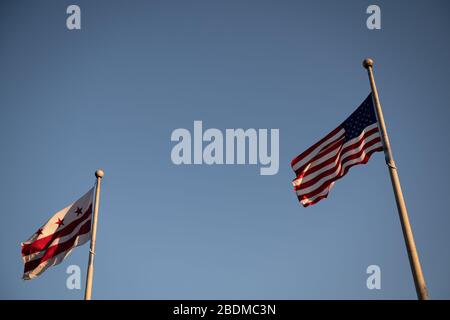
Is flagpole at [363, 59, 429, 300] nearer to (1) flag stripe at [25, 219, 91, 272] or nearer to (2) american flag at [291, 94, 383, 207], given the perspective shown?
(2) american flag at [291, 94, 383, 207]

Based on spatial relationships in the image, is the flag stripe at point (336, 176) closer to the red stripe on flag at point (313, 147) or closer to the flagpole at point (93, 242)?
the red stripe on flag at point (313, 147)

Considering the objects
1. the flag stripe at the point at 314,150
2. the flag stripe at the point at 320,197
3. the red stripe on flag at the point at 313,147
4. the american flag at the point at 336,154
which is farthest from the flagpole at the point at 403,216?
the red stripe on flag at the point at 313,147

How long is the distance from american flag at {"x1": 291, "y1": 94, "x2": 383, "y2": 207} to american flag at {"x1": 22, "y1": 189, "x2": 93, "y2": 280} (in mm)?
7570

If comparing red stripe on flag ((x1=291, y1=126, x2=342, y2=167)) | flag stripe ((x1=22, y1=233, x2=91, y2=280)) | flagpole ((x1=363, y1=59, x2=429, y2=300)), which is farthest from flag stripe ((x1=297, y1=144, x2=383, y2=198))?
flag stripe ((x1=22, y1=233, x2=91, y2=280))

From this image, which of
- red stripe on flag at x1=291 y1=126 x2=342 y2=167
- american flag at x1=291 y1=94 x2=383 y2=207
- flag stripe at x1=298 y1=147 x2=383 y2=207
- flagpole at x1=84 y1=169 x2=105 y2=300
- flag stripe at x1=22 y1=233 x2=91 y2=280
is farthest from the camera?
flag stripe at x1=22 y1=233 x2=91 y2=280

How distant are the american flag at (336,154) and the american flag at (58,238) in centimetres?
757

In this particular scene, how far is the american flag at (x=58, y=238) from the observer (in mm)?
14742

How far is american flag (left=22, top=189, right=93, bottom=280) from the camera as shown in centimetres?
1474

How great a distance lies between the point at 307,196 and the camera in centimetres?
1316

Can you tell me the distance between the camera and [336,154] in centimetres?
1293
